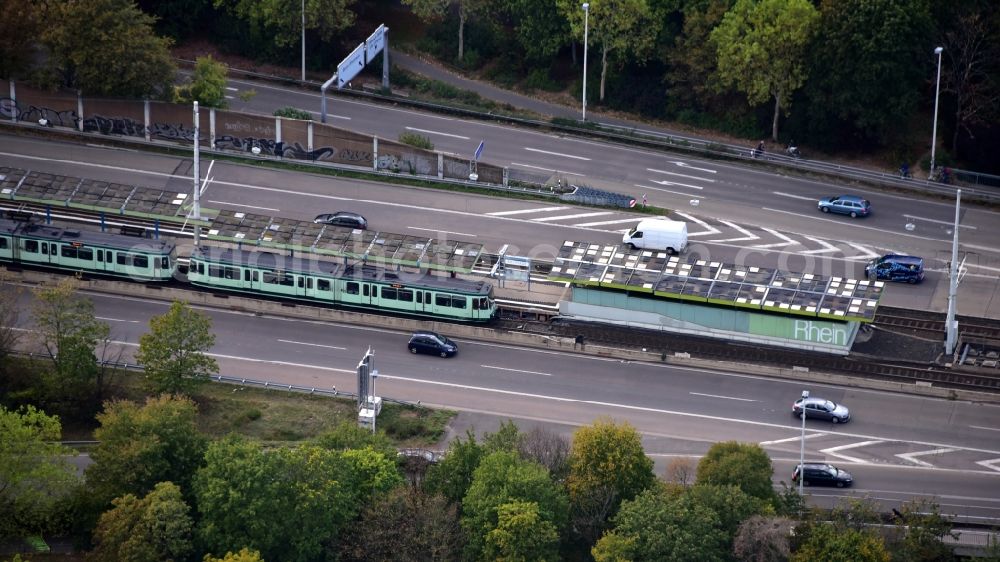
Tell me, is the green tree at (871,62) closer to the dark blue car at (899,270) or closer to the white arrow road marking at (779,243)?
the white arrow road marking at (779,243)

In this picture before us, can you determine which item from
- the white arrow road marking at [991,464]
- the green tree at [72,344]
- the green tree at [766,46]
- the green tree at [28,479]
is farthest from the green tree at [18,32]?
the white arrow road marking at [991,464]

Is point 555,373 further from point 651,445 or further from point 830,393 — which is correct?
point 830,393

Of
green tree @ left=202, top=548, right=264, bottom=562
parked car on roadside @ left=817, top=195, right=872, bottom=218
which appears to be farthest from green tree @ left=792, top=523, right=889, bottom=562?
parked car on roadside @ left=817, top=195, right=872, bottom=218

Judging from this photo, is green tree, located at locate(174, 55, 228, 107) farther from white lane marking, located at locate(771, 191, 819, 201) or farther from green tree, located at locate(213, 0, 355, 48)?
white lane marking, located at locate(771, 191, 819, 201)

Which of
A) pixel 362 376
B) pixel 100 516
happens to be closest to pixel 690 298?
pixel 362 376

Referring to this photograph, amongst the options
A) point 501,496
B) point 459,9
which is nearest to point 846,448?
point 501,496

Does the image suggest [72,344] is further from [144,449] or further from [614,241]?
[614,241]
